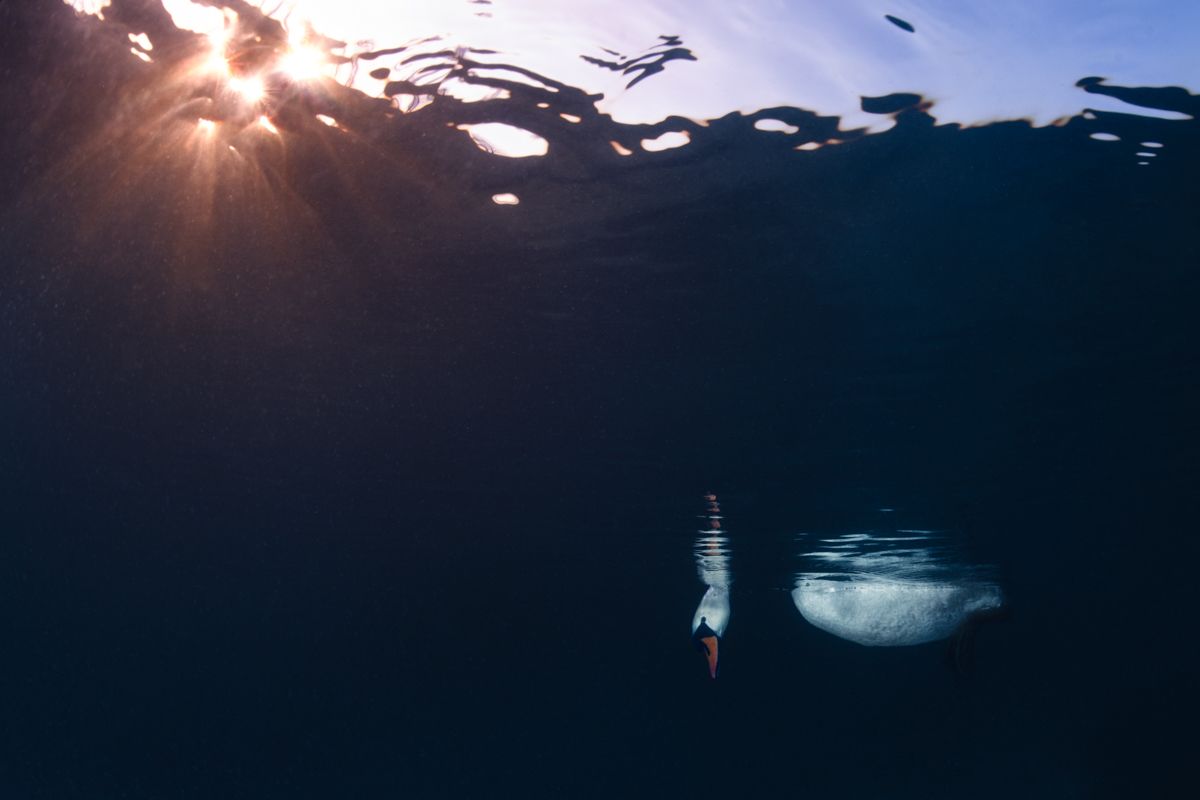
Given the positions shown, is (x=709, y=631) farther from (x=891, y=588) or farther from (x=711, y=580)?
(x=711, y=580)

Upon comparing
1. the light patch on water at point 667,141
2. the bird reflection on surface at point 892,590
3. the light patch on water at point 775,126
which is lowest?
the bird reflection on surface at point 892,590

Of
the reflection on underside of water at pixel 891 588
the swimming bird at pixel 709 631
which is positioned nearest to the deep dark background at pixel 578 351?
the reflection on underside of water at pixel 891 588

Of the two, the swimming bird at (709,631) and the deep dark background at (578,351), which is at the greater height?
the deep dark background at (578,351)

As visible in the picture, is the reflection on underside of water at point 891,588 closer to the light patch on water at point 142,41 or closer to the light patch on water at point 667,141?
the light patch on water at point 667,141

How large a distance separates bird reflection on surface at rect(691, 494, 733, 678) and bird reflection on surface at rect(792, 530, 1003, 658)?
2.84m

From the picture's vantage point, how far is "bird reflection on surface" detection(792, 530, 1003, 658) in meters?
18.3

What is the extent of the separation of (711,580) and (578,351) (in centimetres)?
2132

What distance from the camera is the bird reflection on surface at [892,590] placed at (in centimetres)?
1834

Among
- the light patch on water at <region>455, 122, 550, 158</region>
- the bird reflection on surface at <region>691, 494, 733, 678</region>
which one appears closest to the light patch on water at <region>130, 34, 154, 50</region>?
the light patch on water at <region>455, 122, 550, 158</region>

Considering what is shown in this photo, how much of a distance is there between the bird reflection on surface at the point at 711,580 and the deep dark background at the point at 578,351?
69cm

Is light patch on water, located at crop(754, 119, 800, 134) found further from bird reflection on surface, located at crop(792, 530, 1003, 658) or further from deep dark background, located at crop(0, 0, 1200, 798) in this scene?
bird reflection on surface, located at crop(792, 530, 1003, 658)

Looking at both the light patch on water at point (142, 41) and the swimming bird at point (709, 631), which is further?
the swimming bird at point (709, 631)

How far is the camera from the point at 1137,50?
662cm

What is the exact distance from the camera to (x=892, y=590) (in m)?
19.1
